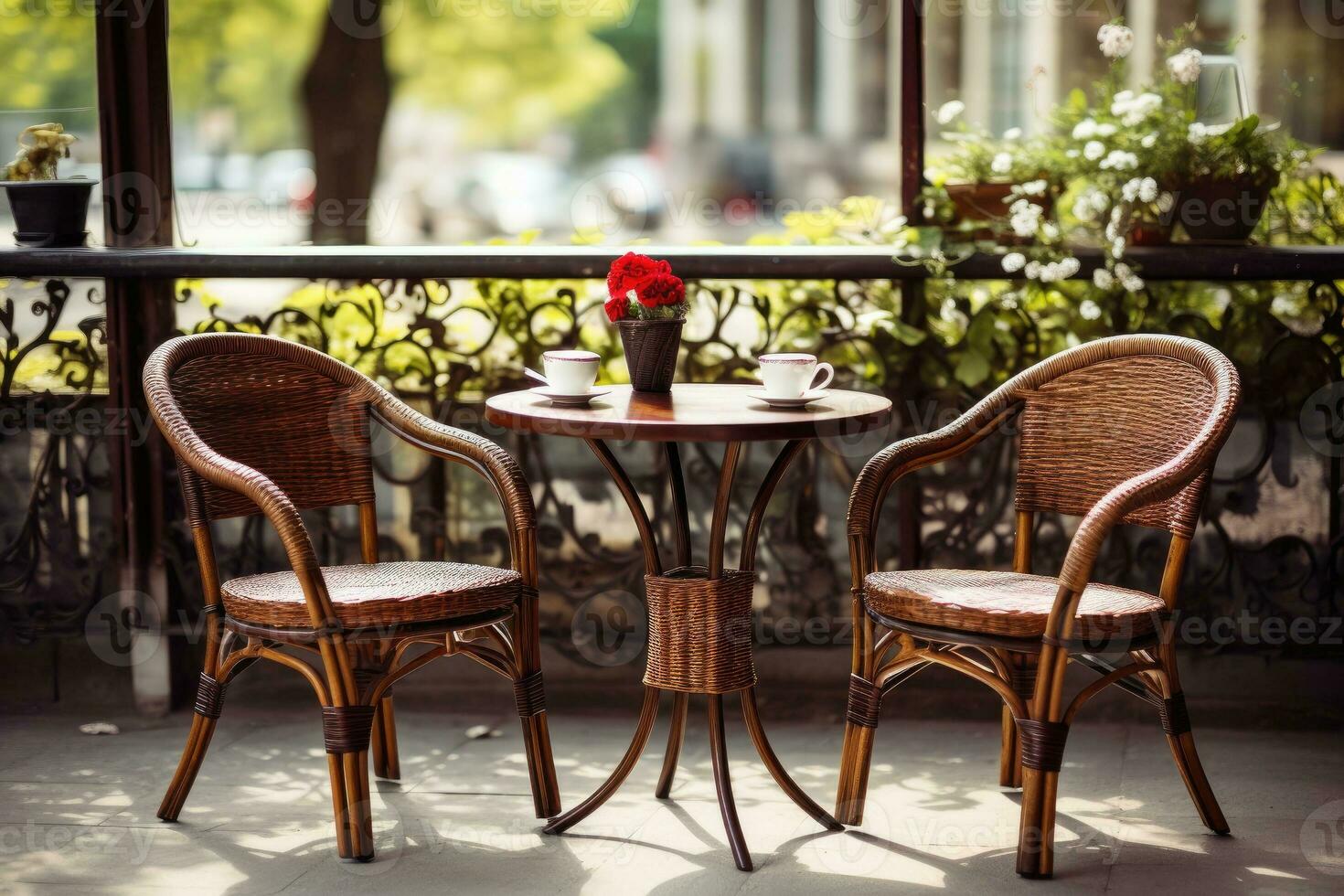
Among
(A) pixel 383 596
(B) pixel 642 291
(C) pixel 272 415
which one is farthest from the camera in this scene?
(C) pixel 272 415

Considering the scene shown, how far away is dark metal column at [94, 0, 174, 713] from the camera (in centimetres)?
395

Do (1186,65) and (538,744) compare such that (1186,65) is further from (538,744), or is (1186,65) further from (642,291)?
(538,744)

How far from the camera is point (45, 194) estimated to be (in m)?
3.96

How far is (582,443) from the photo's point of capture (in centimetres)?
398

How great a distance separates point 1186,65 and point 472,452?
204 cm

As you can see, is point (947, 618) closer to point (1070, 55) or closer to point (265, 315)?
point (265, 315)

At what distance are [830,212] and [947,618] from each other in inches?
60.5

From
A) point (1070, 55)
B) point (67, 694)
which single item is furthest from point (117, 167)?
point (1070, 55)

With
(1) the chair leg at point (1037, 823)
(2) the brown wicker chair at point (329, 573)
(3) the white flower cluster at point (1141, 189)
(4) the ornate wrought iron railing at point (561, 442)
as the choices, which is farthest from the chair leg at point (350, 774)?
(3) the white flower cluster at point (1141, 189)

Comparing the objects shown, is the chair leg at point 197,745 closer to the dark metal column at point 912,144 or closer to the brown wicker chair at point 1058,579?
the brown wicker chair at point 1058,579

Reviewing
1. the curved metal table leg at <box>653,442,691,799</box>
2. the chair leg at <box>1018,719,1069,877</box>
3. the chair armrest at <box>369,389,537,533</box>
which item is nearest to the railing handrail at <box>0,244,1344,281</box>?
the chair armrest at <box>369,389,537,533</box>

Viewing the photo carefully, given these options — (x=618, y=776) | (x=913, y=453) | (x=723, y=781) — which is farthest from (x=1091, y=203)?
(x=618, y=776)

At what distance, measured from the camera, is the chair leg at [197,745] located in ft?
10.1

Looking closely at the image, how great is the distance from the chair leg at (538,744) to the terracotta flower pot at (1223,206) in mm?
2044
